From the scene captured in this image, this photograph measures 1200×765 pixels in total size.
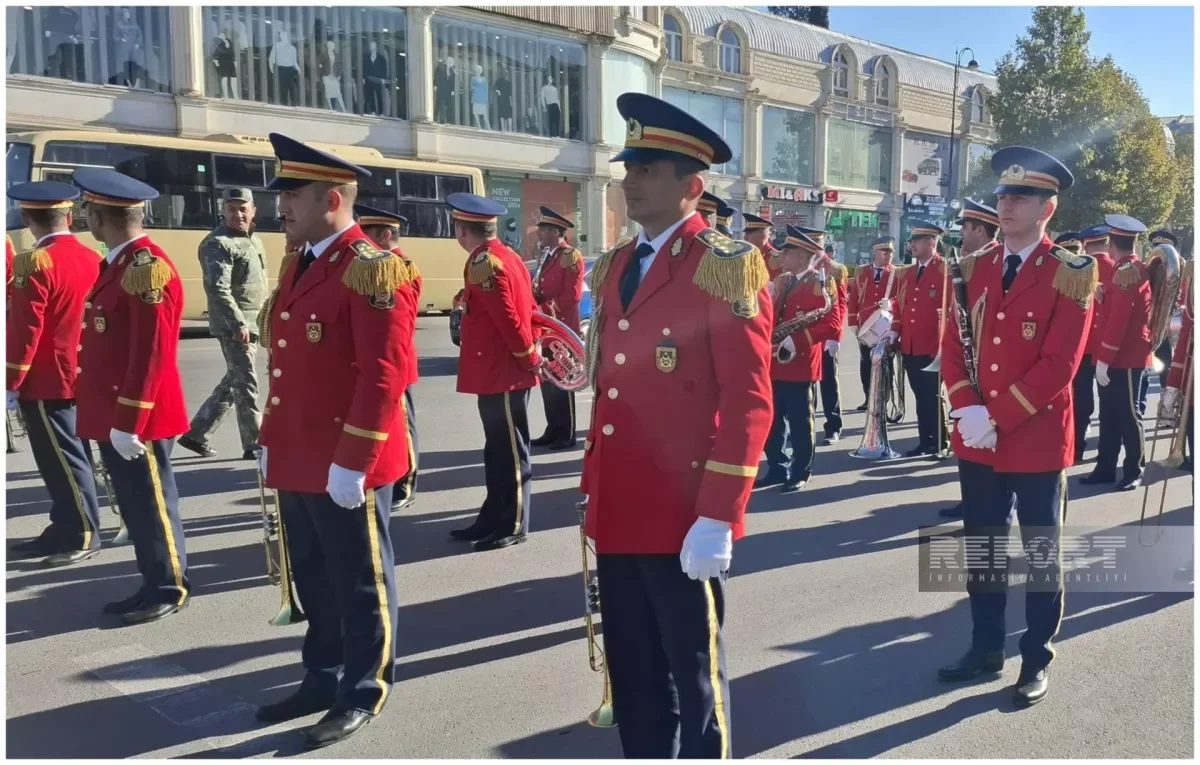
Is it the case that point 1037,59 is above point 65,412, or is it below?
above

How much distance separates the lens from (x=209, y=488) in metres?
7.34

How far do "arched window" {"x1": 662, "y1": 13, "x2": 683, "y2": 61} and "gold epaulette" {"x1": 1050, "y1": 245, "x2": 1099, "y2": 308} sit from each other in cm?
3578

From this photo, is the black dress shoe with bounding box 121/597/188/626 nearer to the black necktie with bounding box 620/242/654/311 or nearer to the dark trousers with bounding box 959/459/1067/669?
the black necktie with bounding box 620/242/654/311

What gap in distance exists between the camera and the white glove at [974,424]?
401cm

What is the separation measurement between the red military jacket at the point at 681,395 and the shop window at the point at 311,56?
83.4ft

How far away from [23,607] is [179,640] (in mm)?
985

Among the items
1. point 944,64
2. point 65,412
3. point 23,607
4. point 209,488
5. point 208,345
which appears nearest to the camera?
point 23,607

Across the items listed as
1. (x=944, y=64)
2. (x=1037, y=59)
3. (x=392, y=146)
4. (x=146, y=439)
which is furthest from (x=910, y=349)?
(x=944, y=64)

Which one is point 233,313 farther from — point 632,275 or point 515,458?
point 632,275

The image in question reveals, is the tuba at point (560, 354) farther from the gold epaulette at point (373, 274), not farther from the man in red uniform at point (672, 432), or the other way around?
the man in red uniform at point (672, 432)

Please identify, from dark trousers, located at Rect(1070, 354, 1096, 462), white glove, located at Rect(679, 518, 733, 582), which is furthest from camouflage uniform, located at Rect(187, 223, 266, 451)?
dark trousers, located at Rect(1070, 354, 1096, 462)

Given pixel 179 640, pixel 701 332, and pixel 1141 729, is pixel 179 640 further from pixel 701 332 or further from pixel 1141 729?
pixel 1141 729

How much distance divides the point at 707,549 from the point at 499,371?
141 inches

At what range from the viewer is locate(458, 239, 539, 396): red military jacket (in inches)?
241
